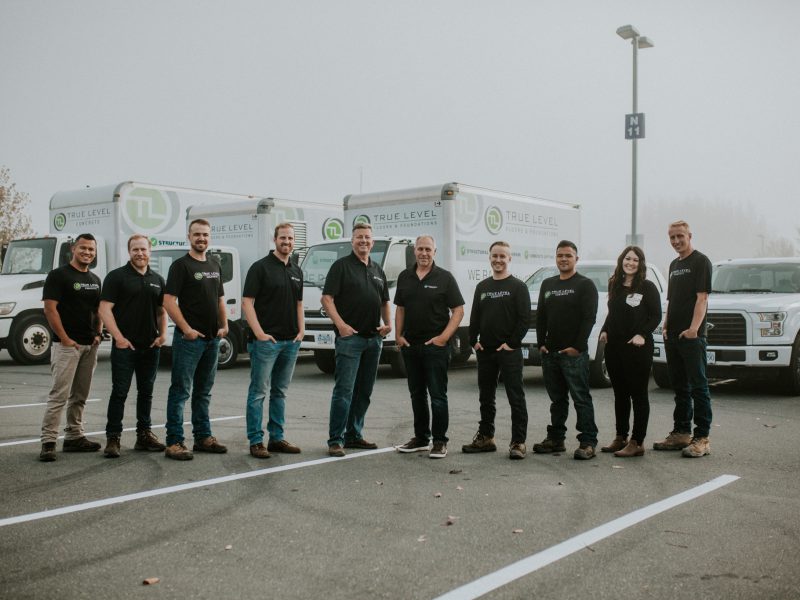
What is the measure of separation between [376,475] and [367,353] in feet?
4.43

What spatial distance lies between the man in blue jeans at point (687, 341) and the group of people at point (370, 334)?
1cm

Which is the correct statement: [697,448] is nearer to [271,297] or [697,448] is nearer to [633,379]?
[633,379]

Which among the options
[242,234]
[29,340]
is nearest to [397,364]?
[242,234]

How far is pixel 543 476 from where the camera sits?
607cm

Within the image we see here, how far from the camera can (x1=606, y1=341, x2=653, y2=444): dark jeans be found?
6844 mm

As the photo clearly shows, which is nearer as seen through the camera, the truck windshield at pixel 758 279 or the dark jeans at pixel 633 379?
the dark jeans at pixel 633 379

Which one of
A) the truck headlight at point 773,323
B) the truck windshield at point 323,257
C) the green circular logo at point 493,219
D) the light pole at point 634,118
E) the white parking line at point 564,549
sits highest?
the light pole at point 634,118

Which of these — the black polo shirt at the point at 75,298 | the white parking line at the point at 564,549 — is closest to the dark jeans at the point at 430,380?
the white parking line at the point at 564,549

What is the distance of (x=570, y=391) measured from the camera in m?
6.92

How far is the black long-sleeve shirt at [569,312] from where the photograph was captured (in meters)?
6.82

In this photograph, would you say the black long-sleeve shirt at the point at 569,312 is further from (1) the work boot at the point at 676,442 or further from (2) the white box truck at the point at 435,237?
(2) the white box truck at the point at 435,237

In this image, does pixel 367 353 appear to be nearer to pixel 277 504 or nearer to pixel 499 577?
pixel 277 504

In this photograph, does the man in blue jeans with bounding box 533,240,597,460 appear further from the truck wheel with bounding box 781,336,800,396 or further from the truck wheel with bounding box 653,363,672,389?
the truck wheel with bounding box 781,336,800,396

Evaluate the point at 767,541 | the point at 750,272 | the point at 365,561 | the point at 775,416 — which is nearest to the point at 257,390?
the point at 365,561
